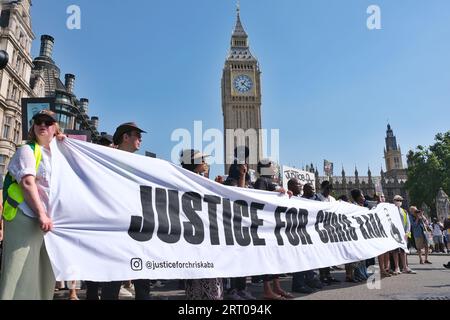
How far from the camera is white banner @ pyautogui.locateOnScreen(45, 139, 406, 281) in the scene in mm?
3021

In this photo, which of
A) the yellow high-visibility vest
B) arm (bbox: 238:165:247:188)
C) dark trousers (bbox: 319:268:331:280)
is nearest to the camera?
the yellow high-visibility vest

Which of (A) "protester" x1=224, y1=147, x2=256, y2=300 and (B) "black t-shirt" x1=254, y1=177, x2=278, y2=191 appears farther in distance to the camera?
(B) "black t-shirt" x1=254, y1=177, x2=278, y2=191

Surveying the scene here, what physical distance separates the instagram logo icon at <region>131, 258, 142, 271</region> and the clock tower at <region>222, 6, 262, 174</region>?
246ft

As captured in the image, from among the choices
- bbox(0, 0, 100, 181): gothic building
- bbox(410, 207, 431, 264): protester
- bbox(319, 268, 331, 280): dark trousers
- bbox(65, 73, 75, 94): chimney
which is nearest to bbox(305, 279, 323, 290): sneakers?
bbox(319, 268, 331, 280): dark trousers

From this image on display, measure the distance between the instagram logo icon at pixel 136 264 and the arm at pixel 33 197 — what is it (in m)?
0.92

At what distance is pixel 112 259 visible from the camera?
314 cm

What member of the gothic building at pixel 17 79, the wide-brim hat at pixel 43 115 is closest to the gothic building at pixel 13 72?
the gothic building at pixel 17 79

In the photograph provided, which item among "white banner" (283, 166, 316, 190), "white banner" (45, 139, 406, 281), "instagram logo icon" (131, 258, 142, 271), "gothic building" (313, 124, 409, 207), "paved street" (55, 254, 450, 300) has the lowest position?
"paved street" (55, 254, 450, 300)

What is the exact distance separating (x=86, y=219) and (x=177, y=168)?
129 cm

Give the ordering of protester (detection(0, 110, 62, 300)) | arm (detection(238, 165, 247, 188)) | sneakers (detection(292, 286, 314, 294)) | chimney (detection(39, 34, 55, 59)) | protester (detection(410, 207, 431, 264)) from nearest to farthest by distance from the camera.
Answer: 1. protester (detection(0, 110, 62, 300))
2. arm (detection(238, 165, 247, 188))
3. sneakers (detection(292, 286, 314, 294))
4. protester (detection(410, 207, 431, 264))
5. chimney (detection(39, 34, 55, 59))

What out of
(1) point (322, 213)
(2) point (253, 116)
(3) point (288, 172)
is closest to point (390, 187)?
(2) point (253, 116)

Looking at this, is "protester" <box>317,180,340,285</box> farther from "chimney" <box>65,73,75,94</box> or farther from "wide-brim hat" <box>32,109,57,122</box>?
"chimney" <box>65,73,75,94</box>

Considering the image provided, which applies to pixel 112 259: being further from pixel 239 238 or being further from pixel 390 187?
pixel 390 187

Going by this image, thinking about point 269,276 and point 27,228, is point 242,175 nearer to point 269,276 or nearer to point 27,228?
point 269,276
